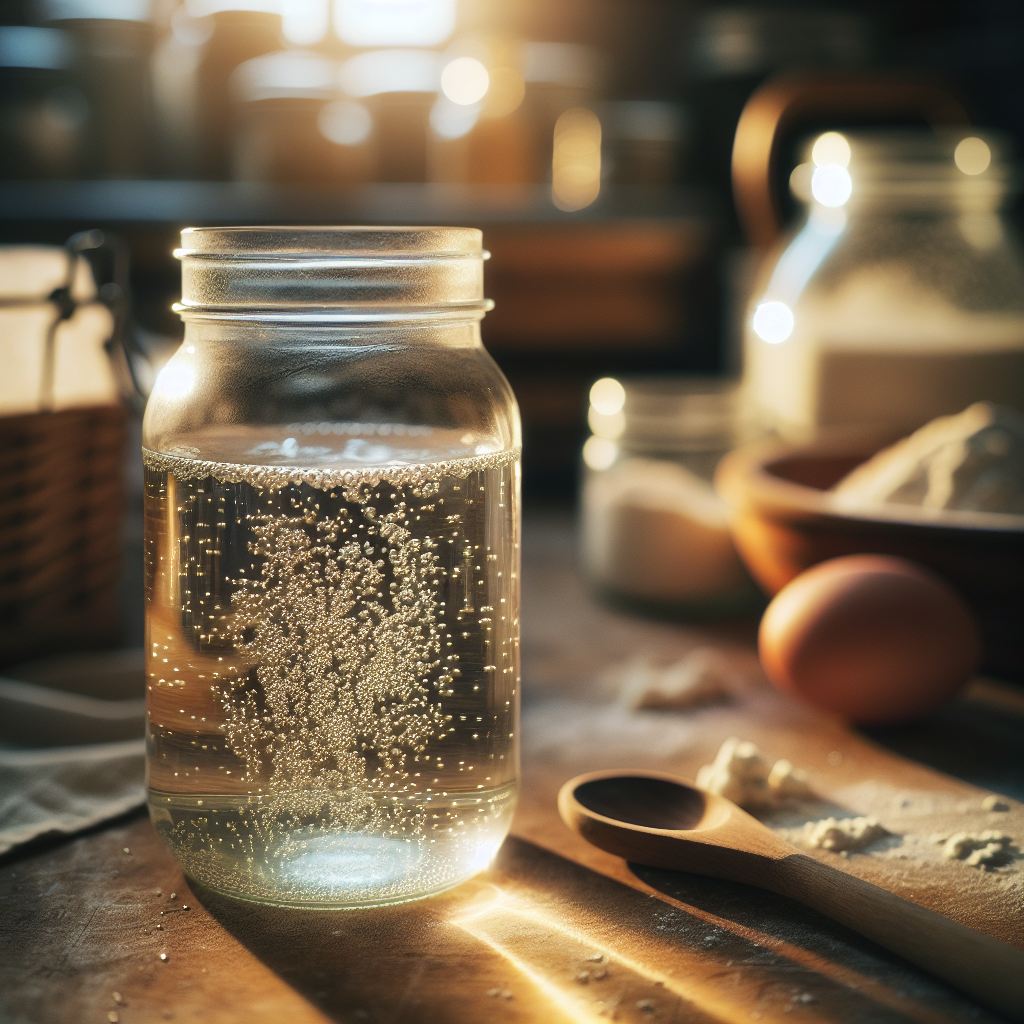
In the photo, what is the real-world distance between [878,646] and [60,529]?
2.06 feet

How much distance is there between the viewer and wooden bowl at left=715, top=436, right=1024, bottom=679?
851 millimetres

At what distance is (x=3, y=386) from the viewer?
0.87 m

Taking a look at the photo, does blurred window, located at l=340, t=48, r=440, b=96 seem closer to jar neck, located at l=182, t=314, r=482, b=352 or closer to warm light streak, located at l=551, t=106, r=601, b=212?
warm light streak, located at l=551, t=106, r=601, b=212

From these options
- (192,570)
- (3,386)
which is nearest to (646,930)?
(192,570)

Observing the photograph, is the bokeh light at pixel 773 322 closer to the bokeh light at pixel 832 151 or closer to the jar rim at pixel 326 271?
the bokeh light at pixel 832 151

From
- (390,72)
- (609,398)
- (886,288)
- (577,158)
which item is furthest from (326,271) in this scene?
(390,72)

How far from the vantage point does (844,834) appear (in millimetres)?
635

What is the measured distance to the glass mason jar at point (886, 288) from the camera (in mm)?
1159

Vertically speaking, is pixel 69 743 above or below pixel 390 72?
below

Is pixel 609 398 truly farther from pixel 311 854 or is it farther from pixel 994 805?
pixel 311 854

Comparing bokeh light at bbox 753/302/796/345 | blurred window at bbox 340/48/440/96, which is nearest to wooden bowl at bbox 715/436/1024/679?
bokeh light at bbox 753/302/796/345

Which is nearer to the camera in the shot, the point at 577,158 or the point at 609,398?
the point at 609,398

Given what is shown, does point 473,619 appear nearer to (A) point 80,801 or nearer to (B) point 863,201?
(A) point 80,801

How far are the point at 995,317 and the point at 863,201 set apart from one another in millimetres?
185
